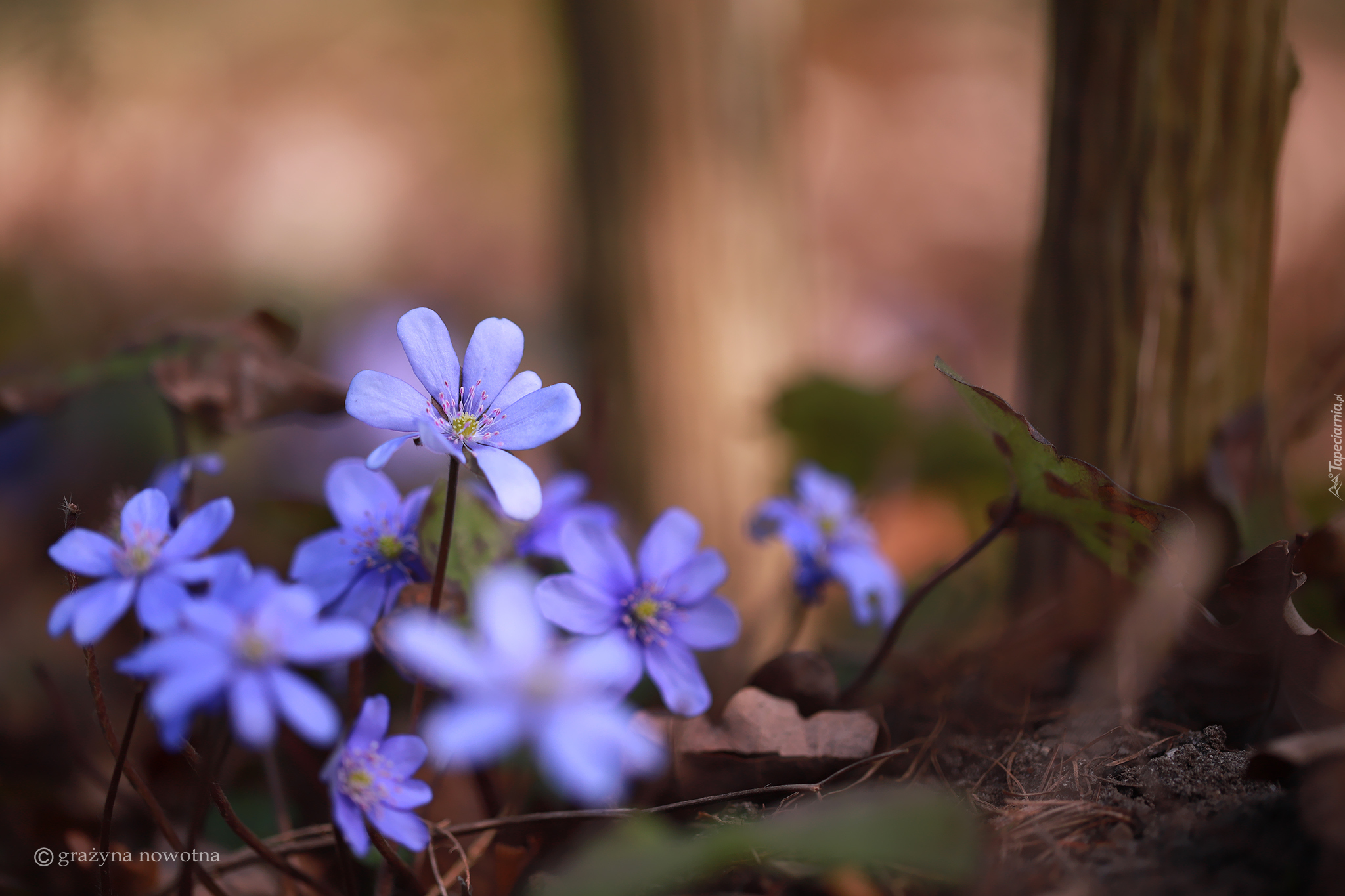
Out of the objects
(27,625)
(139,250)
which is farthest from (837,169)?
(27,625)

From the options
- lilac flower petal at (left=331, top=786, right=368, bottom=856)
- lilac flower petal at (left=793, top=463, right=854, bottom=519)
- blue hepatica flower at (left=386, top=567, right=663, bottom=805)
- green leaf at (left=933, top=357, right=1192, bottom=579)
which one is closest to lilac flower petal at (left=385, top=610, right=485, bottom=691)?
blue hepatica flower at (left=386, top=567, right=663, bottom=805)

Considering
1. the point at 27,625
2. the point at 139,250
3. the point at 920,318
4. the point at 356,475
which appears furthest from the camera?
the point at 139,250

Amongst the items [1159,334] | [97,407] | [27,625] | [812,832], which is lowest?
[27,625]

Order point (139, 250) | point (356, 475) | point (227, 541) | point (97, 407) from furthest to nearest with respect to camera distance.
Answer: point (139, 250), point (97, 407), point (227, 541), point (356, 475)

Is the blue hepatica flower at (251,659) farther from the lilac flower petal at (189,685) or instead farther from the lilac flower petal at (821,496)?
the lilac flower petal at (821,496)

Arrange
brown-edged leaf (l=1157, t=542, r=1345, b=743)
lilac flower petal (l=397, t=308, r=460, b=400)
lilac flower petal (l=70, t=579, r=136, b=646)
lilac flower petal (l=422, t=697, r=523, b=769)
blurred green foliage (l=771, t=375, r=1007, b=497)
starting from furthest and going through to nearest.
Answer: blurred green foliage (l=771, t=375, r=1007, b=497) → brown-edged leaf (l=1157, t=542, r=1345, b=743) → lilac flower petal (l=397, t=308, r=460, b=400) → lilac flower petal (l=70, t=579, r=136, b=646) → lilac flower petal (l=422, t=697, r=523, b=769)

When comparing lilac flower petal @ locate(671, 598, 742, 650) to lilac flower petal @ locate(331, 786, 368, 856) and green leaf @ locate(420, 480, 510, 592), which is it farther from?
lilac flower petal @ locate(331, 786, 368, 856)

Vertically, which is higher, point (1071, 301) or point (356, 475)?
point (1071, 301)

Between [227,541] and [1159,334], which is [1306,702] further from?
[227,541]
